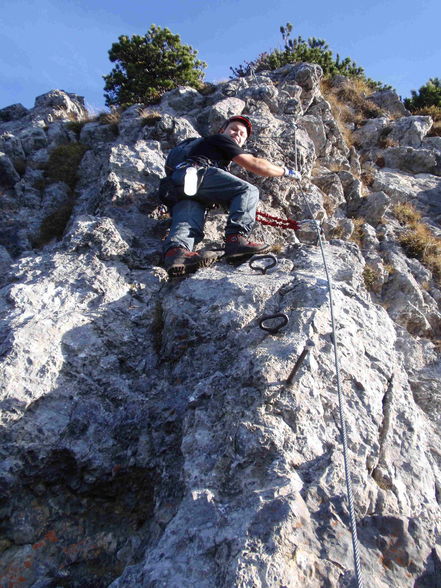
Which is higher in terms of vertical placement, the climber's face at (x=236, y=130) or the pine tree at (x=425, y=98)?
the pine tree at (x=425, y=98)

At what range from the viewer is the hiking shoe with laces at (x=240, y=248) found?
5.27 metres

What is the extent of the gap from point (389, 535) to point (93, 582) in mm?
2136

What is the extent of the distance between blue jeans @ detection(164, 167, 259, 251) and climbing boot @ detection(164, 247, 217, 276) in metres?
0.30

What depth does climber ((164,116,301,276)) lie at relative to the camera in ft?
17.1

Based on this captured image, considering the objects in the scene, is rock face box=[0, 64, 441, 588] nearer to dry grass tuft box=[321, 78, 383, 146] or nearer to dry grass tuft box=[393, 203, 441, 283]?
dry grass tuft box=[393, 203, 441, 283]

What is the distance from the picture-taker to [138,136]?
30.7 ft

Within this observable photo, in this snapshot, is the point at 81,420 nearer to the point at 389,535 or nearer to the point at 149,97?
the point at 389,535

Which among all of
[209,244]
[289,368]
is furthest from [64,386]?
[209,244]

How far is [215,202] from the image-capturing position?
5.79 m

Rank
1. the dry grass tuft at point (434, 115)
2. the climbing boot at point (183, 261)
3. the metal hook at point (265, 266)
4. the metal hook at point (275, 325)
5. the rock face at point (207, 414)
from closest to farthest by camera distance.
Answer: the rock face at point (207, 414) → the metal hook at point (275, 325) → the climbing boot at point (183, 261) → the metal hook at point (265, 266) → the dry grass tuft at point (434, 115)

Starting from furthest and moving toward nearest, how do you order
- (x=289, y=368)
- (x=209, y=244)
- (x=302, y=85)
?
(x=302, y=85) → (x=209, y=244) → (x=289, y=368)

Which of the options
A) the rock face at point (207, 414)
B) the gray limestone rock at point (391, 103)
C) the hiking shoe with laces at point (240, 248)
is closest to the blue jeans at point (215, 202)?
the hiking shoe with laces at point (240, 248)

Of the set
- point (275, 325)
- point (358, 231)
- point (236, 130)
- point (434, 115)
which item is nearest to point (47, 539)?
point (275, 325)

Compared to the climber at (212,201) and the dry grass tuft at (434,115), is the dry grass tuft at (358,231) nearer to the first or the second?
the climber at (212,201)
